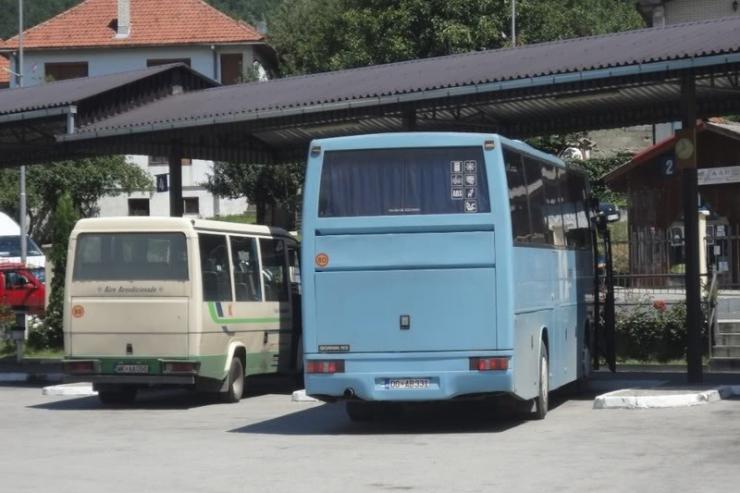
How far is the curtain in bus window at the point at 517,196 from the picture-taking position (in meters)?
16.0

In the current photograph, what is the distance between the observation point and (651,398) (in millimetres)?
18125

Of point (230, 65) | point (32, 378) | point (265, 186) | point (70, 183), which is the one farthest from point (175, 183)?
point (230, 65)

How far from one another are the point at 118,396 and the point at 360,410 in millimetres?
5261

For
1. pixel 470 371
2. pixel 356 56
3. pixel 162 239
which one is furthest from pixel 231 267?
pixel 356 56

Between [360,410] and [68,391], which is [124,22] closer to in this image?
[68,391]

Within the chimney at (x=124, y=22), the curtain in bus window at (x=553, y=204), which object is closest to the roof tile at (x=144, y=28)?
the chimney at (x=124, y=22)

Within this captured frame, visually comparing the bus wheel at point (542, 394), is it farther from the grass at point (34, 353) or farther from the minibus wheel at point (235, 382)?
the grass at point (34, 353)

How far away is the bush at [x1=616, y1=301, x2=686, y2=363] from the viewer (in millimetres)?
26094

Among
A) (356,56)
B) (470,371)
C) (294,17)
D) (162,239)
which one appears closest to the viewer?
(470,371)

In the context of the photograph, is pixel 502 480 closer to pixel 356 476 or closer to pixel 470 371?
pixel 356 476

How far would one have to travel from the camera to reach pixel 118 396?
21.5 m

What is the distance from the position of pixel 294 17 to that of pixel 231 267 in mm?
59507

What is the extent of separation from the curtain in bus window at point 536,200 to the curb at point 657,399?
89.9 inches

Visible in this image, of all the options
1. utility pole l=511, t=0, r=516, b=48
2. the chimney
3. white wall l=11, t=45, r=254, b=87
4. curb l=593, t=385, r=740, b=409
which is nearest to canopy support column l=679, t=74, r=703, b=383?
curb l=593, t=385, r=740, b=409
